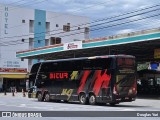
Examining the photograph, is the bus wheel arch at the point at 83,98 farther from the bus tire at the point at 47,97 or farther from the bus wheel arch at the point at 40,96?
the bus wheel arch at the point at 40,96

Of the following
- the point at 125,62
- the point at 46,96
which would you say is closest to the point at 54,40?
the point at 46,96

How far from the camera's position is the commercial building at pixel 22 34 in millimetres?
68000

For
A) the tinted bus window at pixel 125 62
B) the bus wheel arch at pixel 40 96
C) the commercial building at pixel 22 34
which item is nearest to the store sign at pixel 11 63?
the commercial building at pixel 22 34

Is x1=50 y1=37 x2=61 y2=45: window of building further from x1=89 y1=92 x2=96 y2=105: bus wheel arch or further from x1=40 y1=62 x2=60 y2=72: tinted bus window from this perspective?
x1=89 y1=92 x2=96 y2=105: bus wheel arch

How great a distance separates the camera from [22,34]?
2785 inches

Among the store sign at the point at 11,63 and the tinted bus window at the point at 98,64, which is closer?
the tinted bus window at the point at 98,64

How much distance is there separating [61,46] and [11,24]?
23.4 m

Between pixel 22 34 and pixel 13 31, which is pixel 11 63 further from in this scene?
pixel 22 34

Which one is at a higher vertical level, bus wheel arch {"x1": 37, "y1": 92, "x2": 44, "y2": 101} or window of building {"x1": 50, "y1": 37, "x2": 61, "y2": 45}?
window of building {"x1": 50, "y1": 37, "x2": 61, "y2": 45}

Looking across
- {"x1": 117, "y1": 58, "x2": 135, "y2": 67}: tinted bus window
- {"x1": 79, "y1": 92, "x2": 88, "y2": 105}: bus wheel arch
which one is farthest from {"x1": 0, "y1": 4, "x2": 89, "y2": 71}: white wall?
{"x1": 117, "y1": 58, "x2": 135, "y2": 67}: tinted bus window

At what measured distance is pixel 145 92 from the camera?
5228cm

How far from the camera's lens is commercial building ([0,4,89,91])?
68000 millimetres

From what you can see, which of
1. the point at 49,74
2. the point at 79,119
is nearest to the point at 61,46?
the point at 49,74

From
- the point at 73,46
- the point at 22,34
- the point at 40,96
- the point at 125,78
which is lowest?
the point at 40,96
